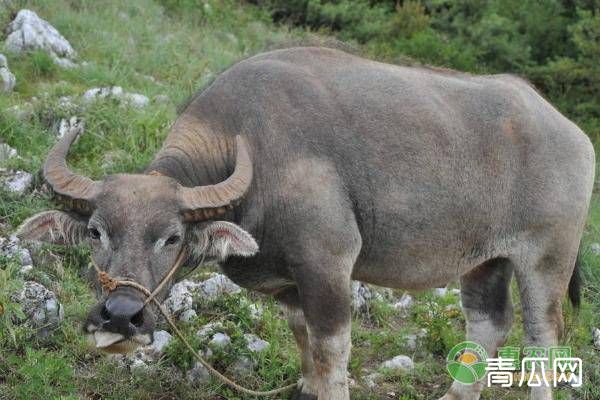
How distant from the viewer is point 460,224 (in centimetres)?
579

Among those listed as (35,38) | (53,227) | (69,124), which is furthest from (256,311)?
(35,38)

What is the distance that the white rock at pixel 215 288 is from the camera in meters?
6.91

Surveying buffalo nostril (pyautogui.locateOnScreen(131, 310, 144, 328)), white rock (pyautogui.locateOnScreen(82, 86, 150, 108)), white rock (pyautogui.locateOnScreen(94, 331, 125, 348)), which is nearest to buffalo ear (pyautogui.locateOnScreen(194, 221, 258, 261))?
buffalo nostril (pyautogui.locateOnScreen(131, 310, 144, 328))

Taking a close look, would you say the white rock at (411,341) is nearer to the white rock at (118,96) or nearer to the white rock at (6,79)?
the white rock at (118,96)

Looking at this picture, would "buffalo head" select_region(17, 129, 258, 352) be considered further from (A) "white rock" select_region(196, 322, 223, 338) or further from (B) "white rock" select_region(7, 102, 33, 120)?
(B) "white rock" select_region(7, 102, 33, 120)

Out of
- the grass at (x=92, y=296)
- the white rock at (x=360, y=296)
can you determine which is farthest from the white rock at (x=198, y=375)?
the white rock at (x=360, y=296)

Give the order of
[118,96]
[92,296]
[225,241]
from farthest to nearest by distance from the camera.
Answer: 1. [118,96]
2. [92,296]
3. [225,241]

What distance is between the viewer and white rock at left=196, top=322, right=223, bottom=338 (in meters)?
6.35

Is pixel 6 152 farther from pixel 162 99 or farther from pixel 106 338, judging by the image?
pixel 106 338

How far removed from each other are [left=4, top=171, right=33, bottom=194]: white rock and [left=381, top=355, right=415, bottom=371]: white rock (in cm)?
330

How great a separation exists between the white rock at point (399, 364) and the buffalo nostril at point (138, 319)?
264 centimetres

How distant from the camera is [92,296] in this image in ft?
21.4

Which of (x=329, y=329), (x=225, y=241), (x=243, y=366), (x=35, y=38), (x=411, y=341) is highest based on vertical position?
(x=225, y=241)

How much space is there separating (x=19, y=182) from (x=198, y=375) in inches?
98.0
